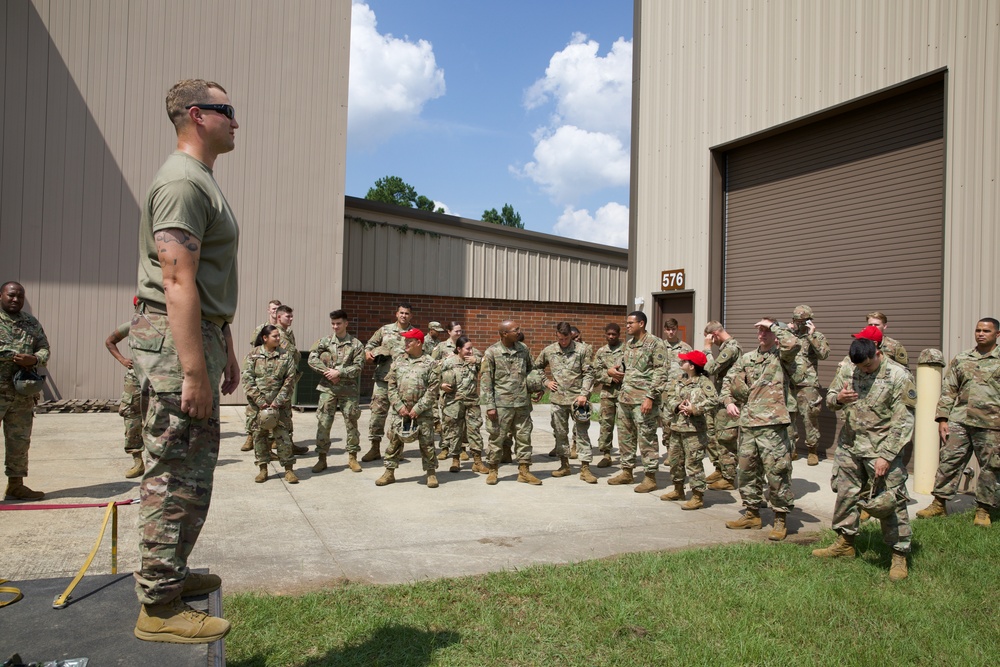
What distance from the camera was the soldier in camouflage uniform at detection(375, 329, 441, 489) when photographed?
312 inches

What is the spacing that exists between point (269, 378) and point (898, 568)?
21.2 feet

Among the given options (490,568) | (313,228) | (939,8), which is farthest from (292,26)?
(490,568)

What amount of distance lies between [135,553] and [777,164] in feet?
33.5

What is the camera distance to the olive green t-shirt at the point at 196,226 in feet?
8.07

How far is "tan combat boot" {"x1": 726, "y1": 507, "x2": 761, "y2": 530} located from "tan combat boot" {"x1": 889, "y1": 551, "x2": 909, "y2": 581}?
4.48 feet

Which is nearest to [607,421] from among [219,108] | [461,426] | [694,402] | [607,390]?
[607,390]

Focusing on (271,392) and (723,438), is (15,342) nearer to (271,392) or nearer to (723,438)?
(271,392)

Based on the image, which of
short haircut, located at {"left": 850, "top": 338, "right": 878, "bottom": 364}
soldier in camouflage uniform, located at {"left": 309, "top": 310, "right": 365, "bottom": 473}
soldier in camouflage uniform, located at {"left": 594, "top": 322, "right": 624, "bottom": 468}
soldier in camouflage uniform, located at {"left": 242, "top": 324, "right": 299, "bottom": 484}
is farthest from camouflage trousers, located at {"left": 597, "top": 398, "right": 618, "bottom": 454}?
short haircut, located at {"left": 850, "top": 338, "right": 878, "bottom": 364}

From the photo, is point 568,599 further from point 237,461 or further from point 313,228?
point 313,228

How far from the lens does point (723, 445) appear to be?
820 cm

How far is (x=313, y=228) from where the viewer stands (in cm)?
1446

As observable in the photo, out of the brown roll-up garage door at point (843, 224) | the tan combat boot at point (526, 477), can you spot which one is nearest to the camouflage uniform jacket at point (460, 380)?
the tan combat boot at point (526, 477)

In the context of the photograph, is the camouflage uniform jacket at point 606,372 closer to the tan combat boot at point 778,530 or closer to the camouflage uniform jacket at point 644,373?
the camouflage uniform jacket at point 644,373

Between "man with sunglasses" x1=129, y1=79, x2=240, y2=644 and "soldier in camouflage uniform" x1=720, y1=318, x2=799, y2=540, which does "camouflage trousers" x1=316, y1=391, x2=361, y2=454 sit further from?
"man with sunglasses" x1=129, y1=79, x2=240, y2=644
